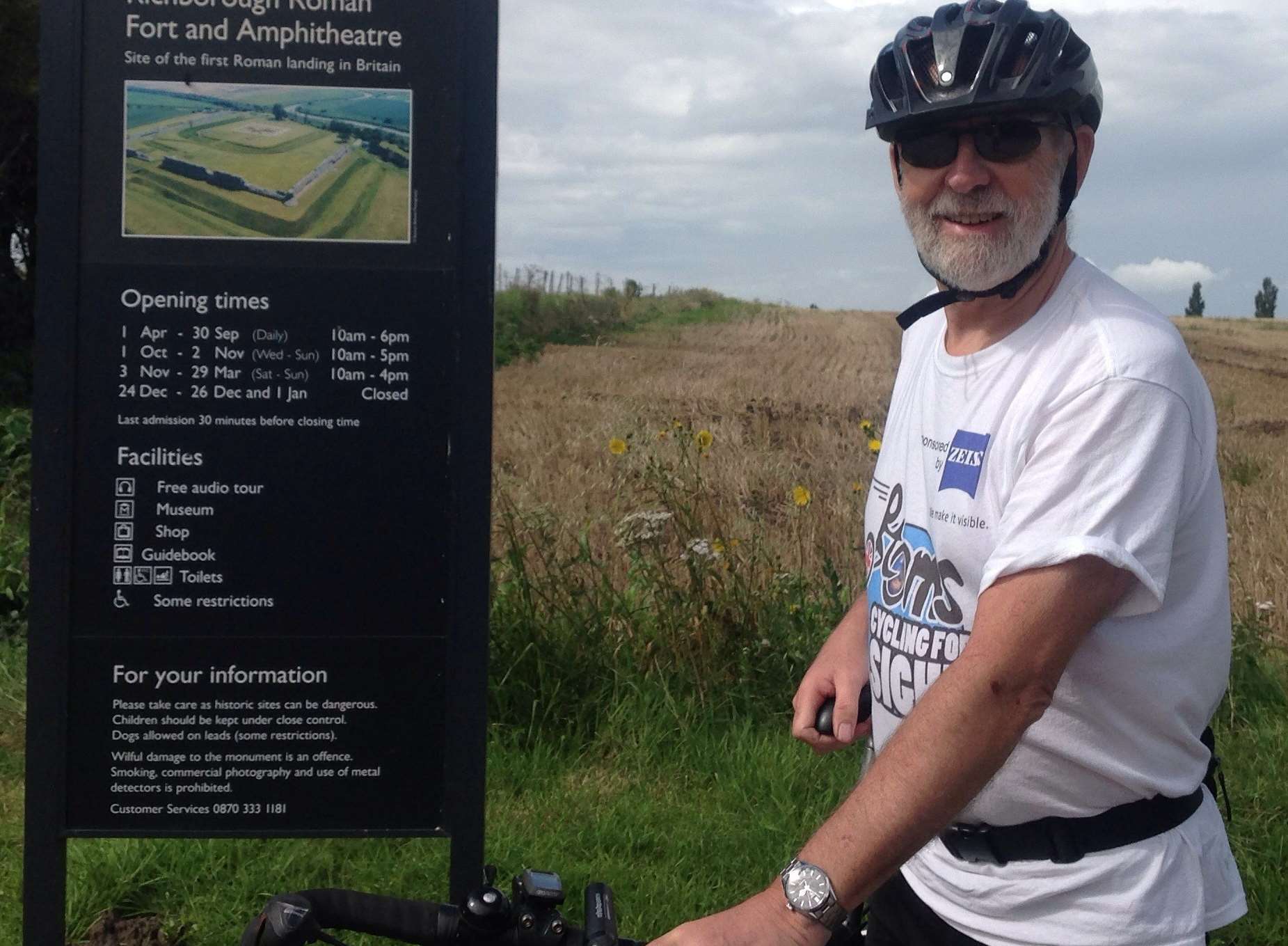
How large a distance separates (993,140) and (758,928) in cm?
114

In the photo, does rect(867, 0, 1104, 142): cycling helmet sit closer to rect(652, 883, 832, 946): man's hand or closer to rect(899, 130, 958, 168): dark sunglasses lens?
rect(899, 130, 958, 168): dark sunglasses lens

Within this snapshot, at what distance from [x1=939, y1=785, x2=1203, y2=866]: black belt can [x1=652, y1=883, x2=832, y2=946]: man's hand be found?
0.41m

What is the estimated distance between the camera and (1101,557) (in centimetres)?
146

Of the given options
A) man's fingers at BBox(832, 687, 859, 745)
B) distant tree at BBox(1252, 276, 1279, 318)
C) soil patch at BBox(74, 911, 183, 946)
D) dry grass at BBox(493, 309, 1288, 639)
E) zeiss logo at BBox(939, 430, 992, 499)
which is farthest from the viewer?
distant tree at BBox(1252, 276, 1279, 318)

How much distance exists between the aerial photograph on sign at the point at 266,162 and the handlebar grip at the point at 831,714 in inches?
52.7

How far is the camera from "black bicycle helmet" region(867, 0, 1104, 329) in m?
1.85

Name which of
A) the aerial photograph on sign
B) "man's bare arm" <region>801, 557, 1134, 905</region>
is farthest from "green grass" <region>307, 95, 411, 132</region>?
"man's bare arm" <region>801, 557, 1134, 905</region>

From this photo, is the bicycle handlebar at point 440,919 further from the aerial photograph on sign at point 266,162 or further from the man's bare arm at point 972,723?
the aerial photograph on sign at point 266,162

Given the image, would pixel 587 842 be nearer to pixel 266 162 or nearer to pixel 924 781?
pixel 266 162

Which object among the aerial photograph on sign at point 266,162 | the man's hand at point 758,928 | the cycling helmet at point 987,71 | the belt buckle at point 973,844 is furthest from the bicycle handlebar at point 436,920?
the aerial photograph on sign at point 266,162

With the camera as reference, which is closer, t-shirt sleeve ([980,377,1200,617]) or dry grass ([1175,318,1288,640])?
t-shirt sleeve ([980,377,1200,617])

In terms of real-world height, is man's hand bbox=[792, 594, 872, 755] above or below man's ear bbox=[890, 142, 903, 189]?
below

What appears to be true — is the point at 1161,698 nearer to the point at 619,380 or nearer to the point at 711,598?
the point at 711,598

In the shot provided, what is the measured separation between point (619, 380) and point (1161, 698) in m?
14.2
